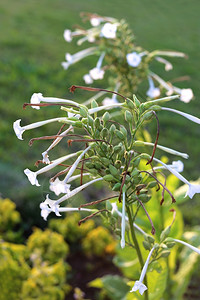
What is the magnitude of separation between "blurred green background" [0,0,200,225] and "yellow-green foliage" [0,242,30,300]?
1021 mm

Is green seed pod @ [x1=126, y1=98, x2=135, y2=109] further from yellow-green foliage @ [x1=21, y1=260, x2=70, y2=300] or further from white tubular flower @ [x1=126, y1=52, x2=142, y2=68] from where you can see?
yellow-green foliage @ [x1=21, y1=260, x2=70, y2=300]

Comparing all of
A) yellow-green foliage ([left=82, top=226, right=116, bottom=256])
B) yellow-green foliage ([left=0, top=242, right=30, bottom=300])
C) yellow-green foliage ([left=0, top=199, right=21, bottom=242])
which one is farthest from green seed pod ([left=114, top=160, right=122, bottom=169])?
yellow-green foliage ([left=0, top=199, right=21, bottom=242])

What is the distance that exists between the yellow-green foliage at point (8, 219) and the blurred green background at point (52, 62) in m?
0.20

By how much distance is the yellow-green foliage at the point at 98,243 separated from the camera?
3.49 m

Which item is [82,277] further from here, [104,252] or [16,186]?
[16,186]

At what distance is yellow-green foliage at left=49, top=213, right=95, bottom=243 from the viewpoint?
3617mm

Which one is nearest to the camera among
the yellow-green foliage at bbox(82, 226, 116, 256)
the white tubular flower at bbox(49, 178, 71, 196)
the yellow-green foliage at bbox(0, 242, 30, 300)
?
the white tubular flower at bbox(49, 178, 71, 196)

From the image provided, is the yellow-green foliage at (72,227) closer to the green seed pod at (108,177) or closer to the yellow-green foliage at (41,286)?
the yellow-green foliage at (41,286)

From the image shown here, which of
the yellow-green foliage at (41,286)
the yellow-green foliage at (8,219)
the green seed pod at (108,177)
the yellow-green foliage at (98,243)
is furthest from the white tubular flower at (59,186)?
the yellow-green foliage at (8,219)

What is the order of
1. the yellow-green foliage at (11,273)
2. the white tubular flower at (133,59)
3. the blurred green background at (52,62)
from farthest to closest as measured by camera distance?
the blurred green background at (52,62) → the yellow-green foliage at (11,273) → the white tubular flower at (133,59)

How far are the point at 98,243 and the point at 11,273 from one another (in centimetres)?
96

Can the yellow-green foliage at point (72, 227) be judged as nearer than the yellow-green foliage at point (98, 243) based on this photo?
No

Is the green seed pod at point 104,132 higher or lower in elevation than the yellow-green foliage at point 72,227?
lower

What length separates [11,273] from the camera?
2689mm
